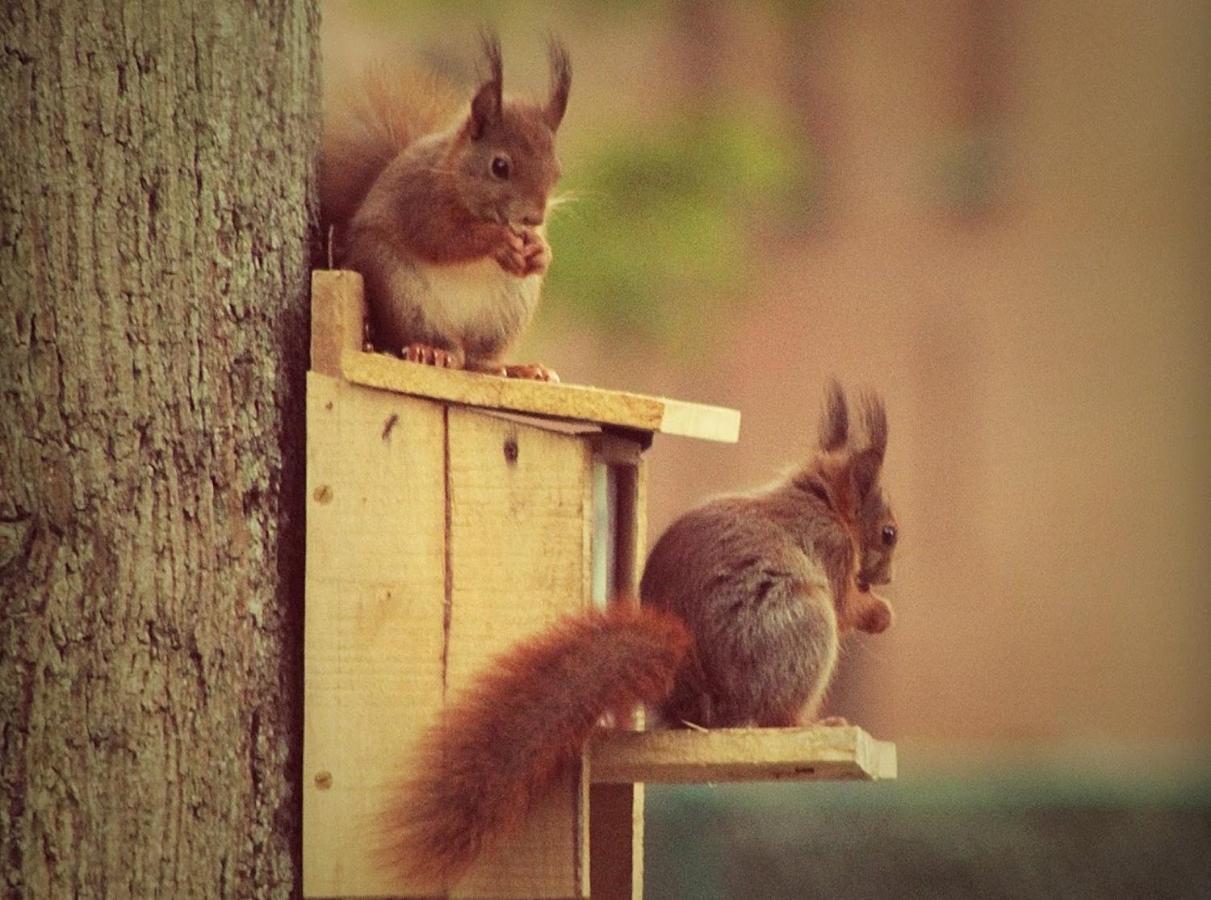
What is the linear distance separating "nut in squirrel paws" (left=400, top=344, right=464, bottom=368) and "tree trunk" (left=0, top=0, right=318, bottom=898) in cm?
14

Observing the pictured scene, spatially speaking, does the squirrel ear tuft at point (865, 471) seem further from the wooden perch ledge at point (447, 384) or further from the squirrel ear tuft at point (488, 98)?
the squirrel ear tuft at point (488, 98)

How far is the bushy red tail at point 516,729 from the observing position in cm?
260

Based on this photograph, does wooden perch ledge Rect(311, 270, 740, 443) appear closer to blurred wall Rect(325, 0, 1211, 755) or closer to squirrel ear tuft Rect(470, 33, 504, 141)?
squirrel ear tuft Rect(470, 33, 504, 141)

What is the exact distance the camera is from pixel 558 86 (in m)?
3.12

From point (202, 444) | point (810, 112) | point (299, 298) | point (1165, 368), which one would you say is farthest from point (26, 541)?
point (1165, 368)

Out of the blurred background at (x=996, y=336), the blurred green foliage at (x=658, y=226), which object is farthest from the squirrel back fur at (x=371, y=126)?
the blurred background at (x=996, y=336)

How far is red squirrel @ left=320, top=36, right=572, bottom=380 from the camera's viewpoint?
2977 millimetres

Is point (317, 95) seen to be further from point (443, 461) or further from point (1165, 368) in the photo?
point (1165, 368)

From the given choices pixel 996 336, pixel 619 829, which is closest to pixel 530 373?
pixel 619 829

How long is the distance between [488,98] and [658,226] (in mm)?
3163

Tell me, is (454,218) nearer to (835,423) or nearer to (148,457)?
(148,457)

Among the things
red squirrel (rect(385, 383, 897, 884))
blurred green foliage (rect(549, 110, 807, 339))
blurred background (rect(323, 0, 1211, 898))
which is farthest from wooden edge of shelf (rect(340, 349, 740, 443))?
blurred background (rect(323, 0, 1211, 898))

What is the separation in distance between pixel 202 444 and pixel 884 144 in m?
7.57

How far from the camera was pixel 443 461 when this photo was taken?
278 centimetres
